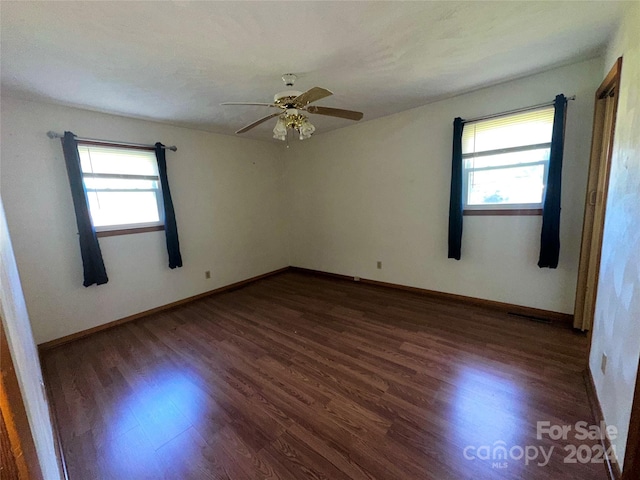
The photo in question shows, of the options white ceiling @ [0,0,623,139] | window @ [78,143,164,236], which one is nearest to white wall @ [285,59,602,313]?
white ceiling @ [0,0,623,139]

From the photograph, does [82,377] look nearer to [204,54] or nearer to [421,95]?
[204,54]

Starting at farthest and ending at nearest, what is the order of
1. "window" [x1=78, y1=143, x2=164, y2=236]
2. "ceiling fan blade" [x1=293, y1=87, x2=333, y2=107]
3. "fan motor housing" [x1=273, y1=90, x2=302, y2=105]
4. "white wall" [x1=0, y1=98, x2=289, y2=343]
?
"window" [x1=78, y1=143, x2=164, y2=236] → "white wall" [x1=0, y1=98, x2=289, y2=343] → "fan motor housing" [x1=273, y1=90, x2=302, y2=105] → "ceiling fan blade" [x1=293, y1=87, x2=333, y2=107]

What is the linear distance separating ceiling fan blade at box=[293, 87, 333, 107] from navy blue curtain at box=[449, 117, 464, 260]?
6.40 ft

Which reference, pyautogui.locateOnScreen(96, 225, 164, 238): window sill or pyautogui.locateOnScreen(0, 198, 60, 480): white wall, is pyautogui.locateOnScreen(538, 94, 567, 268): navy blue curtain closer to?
A: pyautogui.locateOnScreen(0, 198, 60, 480): white wall

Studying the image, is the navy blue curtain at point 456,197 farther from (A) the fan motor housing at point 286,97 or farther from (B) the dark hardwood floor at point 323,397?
(A) the fan motor housing at point 286,97

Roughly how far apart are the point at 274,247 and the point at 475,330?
3581 mm

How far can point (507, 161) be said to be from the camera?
2.84 m

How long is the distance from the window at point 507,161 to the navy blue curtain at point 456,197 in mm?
118

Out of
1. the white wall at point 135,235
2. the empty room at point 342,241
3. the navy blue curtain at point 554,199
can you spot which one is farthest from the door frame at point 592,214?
the white wall at point 135,235

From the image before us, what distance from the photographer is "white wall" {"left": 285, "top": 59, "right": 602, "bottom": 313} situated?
2.58 meters

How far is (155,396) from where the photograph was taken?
1.96 meters

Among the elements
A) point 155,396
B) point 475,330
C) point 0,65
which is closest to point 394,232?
point 475,330

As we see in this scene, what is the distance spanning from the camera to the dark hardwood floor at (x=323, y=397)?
142 cm

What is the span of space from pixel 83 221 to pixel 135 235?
0.55 meters
